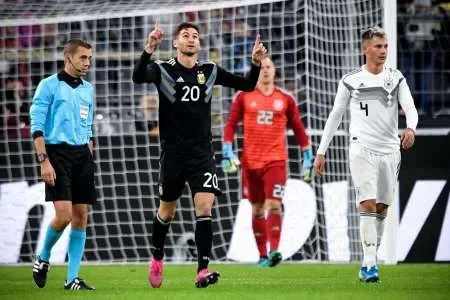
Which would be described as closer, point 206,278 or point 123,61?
point 206,278

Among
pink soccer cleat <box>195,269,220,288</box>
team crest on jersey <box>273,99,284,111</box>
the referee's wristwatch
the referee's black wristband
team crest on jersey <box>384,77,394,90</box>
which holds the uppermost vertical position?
team crest on jersey <box>384,77,394,90</box>

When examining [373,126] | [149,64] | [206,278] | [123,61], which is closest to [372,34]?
[373,126]

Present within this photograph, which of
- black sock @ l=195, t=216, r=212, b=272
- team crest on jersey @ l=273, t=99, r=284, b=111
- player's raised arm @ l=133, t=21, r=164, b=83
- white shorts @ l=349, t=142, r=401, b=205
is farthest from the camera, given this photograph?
team crest on jersey @ l=273, t=99, r=284, b=111

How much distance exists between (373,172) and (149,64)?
2.12 meters

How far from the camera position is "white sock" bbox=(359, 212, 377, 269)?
393 inches

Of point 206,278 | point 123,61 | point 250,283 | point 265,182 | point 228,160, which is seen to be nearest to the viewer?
point 206,278

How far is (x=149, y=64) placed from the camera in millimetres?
9703

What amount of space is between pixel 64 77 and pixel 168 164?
1174 mm

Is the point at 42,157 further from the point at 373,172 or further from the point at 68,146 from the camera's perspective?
the point at 373,172

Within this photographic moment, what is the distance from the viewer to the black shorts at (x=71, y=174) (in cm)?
979

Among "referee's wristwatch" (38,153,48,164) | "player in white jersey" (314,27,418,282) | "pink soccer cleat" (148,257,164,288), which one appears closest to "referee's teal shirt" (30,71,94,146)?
"referee's wristwatch" (38,153,48,164)

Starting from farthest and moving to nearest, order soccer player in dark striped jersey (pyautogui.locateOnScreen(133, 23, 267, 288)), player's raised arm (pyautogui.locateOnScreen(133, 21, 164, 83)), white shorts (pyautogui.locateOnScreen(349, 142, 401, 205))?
white shorts (pyautogui.locateOnScreen(349, 142, 401, 205))
soccer player in dark striped jersey (pyautogui.locateOnScreen(133, 23, 267, 288))
player's raised arm (pyautogui.locateOnScreen(133, 21, 164, 83))

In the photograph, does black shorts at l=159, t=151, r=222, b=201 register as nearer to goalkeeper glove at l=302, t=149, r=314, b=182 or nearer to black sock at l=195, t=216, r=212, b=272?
black sock at l=195, t=216, r=212, b=272

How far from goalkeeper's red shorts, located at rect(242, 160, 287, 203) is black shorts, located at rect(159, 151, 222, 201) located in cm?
357
